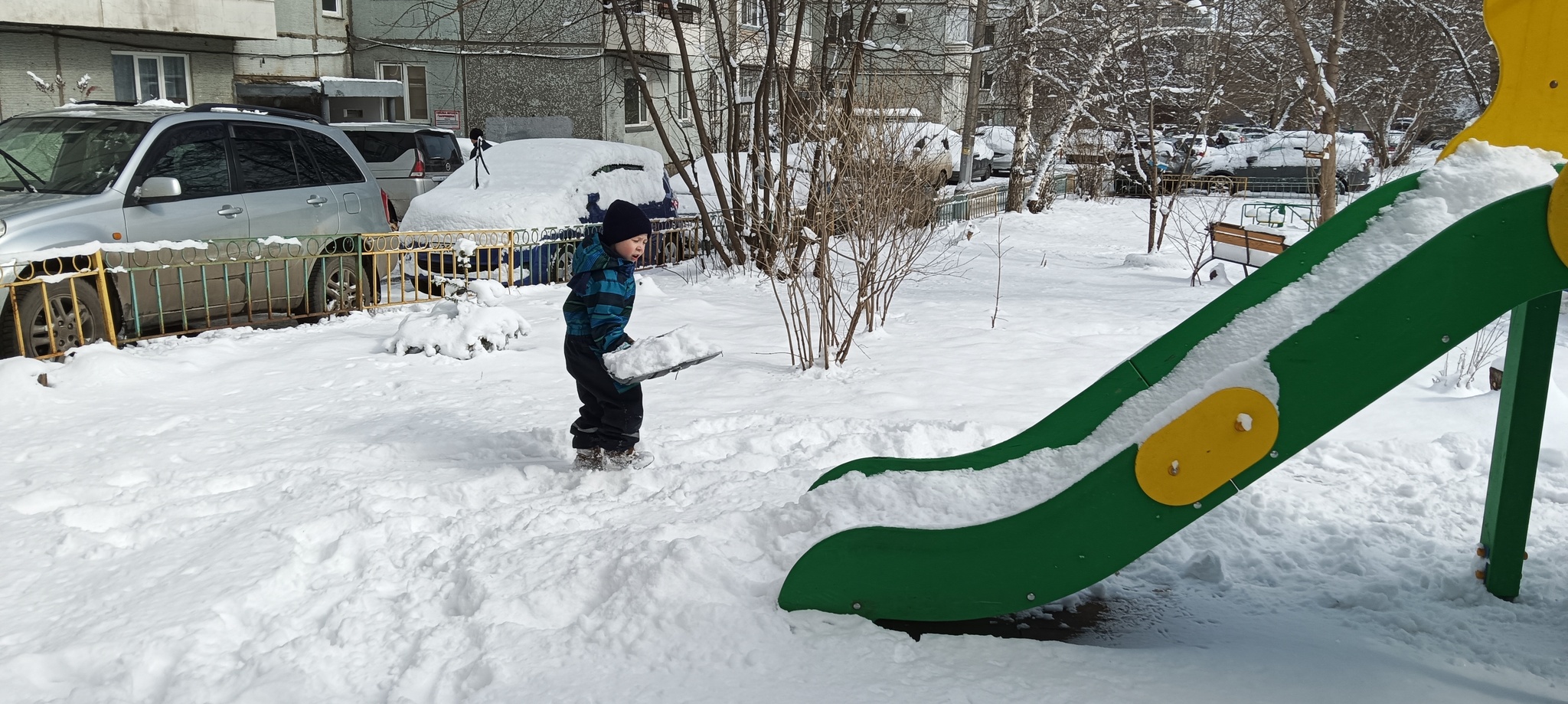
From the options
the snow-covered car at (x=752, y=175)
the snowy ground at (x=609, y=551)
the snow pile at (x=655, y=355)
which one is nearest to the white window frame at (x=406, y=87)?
the snow-covered car at (x=752, y=175)

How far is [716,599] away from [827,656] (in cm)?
40

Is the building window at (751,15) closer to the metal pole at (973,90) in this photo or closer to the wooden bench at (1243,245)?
the metal pole at (973,90)

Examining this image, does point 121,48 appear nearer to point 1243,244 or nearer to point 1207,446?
point 1243,244

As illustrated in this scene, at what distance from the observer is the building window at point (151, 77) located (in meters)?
19.8

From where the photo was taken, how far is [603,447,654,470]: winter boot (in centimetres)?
483

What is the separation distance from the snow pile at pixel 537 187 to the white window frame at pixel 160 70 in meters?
11.5

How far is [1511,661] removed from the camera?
128 inches

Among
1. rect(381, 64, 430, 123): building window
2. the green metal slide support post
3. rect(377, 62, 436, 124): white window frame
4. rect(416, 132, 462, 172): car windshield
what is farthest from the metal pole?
the green metal slide support post

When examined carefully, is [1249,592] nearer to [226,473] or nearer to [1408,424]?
[1408,424]

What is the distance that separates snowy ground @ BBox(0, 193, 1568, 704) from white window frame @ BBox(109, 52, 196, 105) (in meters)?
15.9

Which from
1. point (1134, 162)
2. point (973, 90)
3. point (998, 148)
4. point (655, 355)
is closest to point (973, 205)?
point (973, 90)

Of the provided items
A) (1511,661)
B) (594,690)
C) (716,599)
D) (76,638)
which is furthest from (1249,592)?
(76,638)

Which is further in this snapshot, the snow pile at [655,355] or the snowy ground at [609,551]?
the snow pile at [655,355]

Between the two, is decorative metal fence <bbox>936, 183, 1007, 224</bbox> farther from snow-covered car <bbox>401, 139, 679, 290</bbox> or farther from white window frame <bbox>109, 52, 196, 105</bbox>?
white window frame <bbox>109, 52, 196, 105</bbox>
